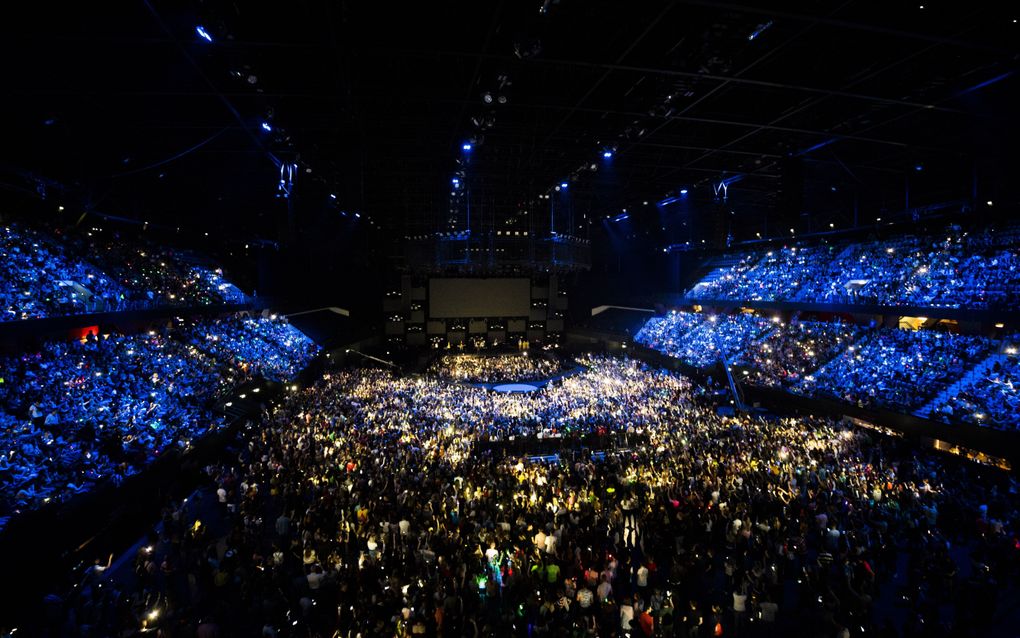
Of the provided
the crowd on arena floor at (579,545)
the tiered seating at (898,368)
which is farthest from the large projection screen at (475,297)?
the crowd on arena floor at (579,545)

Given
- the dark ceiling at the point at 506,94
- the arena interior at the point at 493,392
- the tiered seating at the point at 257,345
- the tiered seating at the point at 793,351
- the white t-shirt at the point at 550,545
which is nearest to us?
the arena interior at the point at 493,392

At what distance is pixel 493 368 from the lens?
29562mm

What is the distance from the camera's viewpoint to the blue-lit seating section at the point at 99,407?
9086 mm

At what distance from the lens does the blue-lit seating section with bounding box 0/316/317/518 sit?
9086 millimetres

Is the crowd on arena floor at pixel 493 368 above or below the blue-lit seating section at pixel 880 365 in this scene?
below

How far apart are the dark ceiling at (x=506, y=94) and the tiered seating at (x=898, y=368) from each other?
6.16m

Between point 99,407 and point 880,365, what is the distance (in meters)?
26.7

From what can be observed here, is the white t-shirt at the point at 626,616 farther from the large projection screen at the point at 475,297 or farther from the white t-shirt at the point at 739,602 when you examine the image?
the large projection screen at the point at 475,297

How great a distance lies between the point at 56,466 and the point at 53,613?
12.9 ft

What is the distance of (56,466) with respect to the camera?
9297mm

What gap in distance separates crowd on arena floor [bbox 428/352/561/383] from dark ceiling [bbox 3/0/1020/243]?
1275cm

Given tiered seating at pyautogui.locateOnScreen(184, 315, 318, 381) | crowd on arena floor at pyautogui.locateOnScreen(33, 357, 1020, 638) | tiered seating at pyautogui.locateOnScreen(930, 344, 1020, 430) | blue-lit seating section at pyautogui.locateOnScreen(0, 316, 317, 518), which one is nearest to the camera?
crowd on arena floor at pyautogui.locateOnScreen(33, 357, 1020, 638)

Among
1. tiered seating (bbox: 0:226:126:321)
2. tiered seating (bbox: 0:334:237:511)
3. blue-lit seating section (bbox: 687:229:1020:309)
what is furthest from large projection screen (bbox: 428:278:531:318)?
tiered seating (bbox: 0:226:126:321)

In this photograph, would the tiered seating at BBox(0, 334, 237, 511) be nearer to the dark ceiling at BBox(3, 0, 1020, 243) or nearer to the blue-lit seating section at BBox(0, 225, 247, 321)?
A: the blue-lit seating section at BBox(0, 225, 247, 321)
